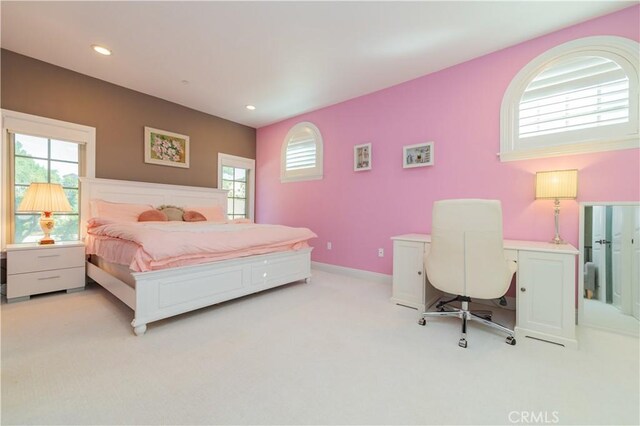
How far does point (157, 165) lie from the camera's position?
164 inches

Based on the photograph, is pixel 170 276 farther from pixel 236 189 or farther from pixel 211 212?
pixel 236 189

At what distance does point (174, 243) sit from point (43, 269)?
1896 millimetres

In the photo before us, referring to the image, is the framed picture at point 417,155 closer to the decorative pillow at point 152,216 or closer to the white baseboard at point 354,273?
the white baseboard at point 354,273

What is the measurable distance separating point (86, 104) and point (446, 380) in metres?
4.87

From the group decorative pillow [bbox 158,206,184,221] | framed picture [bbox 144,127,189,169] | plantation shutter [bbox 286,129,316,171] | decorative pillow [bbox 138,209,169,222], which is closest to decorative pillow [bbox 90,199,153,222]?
decorative pillow [bbox 138,209,169,222]

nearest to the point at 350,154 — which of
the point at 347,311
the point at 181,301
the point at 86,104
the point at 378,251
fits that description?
the point at 378,251

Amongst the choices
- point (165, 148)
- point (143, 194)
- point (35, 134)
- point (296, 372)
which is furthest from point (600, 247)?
point (35, 134)

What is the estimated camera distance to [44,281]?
2812mm

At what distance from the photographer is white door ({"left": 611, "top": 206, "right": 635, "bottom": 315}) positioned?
219 centimetres

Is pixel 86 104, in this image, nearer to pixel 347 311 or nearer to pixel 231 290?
pixel 231 290

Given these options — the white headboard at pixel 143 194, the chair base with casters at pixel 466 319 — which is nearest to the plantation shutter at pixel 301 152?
the white headboard at pixel 143 194

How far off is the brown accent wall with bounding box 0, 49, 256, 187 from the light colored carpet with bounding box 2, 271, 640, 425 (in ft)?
7.24

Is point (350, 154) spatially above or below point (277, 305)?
above

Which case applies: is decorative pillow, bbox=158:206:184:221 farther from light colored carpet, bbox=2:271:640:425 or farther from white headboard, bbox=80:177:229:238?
light colored carpet, bbox=2:271:640:425
